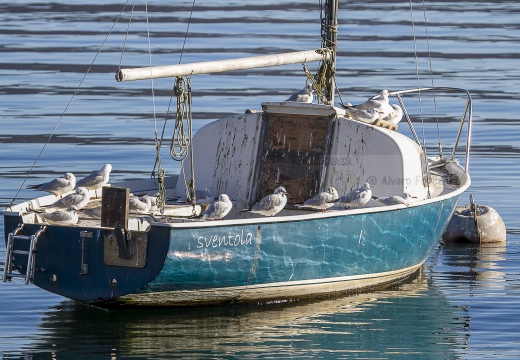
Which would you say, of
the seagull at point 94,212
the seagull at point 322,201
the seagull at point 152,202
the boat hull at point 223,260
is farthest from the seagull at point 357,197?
the seagull at point 94,212

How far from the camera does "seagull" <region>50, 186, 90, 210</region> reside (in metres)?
16.1

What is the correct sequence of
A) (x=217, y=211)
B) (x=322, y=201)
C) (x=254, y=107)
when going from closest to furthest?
(x=217, y=211) < (x=322, y=201) < (x=254, y=107)

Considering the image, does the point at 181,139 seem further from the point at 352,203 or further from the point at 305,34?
the point at 305,34

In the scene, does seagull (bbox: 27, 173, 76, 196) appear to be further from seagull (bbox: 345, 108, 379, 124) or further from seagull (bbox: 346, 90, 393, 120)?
seagull (bbox: 346, 90, 393, 120)

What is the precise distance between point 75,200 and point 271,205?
2.15 meters

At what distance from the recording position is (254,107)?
30906mm

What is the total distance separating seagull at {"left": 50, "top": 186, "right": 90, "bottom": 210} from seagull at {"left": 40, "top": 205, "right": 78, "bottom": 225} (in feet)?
1.85

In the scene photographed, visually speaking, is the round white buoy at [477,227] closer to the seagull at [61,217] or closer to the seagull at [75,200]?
the seagull at [75,200]

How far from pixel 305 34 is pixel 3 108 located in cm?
1509

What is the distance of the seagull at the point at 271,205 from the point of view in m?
16.2

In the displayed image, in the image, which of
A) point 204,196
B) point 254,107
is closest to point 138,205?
point 204,196

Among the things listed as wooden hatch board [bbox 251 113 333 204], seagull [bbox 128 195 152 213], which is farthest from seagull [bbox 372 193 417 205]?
seagull [bbox 128 195 152 213]

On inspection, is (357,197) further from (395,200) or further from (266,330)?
(266,330)

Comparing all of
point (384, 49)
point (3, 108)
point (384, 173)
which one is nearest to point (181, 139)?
point (384, 173)
